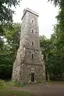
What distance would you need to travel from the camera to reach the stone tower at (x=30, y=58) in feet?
77.5

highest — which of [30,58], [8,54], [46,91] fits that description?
[8,54]

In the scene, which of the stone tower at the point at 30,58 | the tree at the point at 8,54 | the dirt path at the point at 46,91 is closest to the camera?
the dirt path at the point at 46,91

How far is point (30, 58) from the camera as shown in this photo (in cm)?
2512

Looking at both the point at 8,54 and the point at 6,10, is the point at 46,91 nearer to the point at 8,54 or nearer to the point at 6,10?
the point at 6,10

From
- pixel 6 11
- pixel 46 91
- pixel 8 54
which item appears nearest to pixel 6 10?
pixel 6 11

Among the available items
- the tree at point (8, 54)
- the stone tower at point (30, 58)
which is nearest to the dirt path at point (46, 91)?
the stone tower at point (30, 58)

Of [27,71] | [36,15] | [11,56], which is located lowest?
[27,71]

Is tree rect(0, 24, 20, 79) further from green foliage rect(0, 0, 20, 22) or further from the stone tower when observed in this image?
green foliage rect(0, 0, 20, 22)

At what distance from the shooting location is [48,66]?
33.4 meters

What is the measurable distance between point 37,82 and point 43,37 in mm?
16493

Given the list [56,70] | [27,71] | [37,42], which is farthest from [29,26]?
[56,70]

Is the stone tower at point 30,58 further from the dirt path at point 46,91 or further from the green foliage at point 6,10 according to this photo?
the green foliage at point 6,10

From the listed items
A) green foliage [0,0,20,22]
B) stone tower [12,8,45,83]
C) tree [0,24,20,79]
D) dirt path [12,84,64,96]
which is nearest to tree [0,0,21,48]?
green foliage [0,0,20,22]

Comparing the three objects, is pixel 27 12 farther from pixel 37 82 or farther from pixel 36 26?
pixel 37 82
